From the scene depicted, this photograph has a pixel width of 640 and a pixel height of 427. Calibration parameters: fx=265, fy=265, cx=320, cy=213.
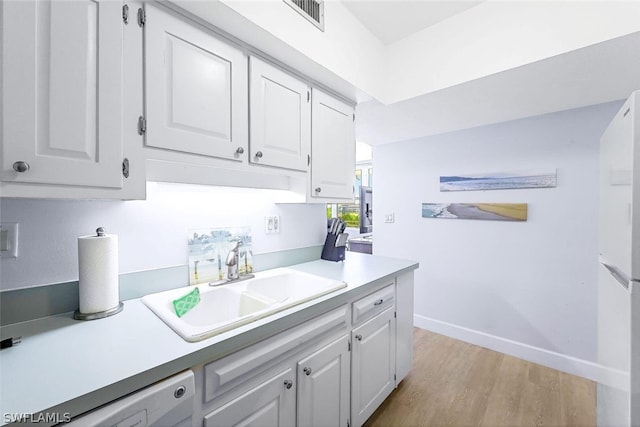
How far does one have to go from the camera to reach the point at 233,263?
145 cm

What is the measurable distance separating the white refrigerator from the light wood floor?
0.48 metres

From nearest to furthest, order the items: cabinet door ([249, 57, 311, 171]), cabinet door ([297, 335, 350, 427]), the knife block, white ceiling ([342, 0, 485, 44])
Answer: cabinet door ([297, 335, 350, 427]) → cabinet door ([249, 57, 311, 171]) → white ceiling ([342, 0, 485, 44]) → the knife block

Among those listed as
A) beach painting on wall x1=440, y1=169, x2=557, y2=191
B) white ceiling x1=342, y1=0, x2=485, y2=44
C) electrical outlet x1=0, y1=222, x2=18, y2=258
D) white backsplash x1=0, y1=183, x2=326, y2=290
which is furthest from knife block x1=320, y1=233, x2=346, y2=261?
electrical outlet x1=0, y1=222, x2=18, y2=258

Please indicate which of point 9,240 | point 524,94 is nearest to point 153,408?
point 9,240

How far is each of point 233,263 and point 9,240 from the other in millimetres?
823

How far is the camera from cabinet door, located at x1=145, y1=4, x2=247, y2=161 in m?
1.00

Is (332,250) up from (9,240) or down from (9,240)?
down

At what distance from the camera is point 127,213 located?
3.84ft

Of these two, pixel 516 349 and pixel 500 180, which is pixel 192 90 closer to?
pixel 500 180

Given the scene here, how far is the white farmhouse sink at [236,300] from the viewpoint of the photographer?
0.91 m

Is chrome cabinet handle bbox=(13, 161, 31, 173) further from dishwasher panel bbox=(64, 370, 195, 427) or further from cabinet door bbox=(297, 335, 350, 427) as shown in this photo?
cabinet door bbox=(297, 335, 350, 427)

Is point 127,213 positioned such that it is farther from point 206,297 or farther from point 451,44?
point 451,44

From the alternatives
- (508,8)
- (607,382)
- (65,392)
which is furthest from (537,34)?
(65,392)

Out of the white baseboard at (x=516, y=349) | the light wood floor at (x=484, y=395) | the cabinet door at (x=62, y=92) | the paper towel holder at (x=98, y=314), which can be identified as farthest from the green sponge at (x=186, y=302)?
the white baseboard at (x=516, y=349)
